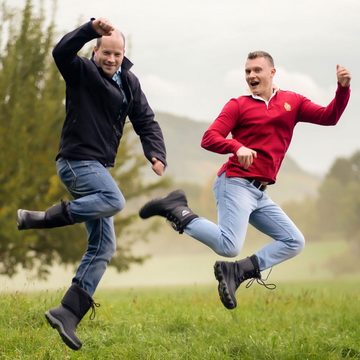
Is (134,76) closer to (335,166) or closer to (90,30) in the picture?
(90,30)

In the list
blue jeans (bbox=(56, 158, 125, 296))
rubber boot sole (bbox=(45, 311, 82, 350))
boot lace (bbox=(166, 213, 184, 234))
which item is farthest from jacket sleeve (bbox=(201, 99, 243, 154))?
rubber boot sole (bbox=(45, 311, 82, 350))

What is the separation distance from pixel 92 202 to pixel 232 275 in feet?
4.75

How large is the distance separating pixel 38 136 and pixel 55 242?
3.27m

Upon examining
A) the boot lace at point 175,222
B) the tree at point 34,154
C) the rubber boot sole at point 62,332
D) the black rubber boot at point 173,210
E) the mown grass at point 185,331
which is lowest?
the tree at point 34,154

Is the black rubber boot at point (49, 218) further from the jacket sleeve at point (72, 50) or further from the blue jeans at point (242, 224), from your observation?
the blue jeans at point (242, 224)

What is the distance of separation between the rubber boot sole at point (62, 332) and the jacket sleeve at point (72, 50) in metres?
1.94

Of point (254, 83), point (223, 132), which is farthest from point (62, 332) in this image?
point (254, 83)

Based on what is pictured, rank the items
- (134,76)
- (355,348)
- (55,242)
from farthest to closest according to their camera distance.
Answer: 1. (55,242)
2. (355,348)
3. (134,76)

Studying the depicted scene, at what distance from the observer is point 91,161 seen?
5.69 meters

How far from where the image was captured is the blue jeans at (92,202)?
5.62 meters

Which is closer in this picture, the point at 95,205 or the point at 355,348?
the point at 95,205

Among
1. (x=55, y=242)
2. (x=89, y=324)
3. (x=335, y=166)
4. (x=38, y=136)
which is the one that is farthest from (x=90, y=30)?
(x=335, y=166)

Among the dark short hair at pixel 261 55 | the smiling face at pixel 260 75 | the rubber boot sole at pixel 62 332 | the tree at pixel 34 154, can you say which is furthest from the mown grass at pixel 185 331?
the tree at pixel 34 154

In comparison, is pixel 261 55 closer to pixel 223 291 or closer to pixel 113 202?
pixel 113 202
